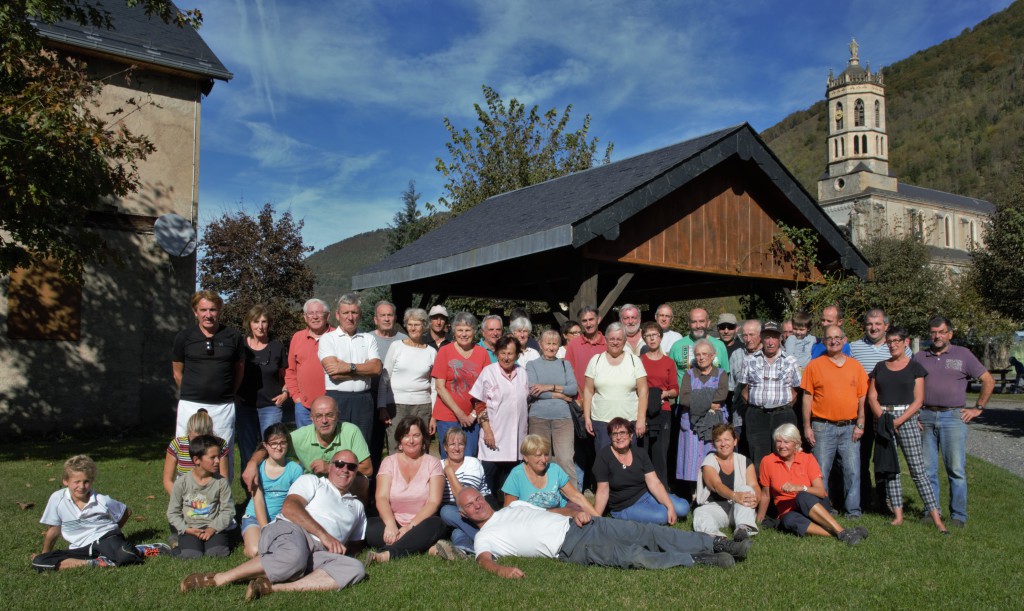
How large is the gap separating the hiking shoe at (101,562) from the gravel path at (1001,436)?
408 inches

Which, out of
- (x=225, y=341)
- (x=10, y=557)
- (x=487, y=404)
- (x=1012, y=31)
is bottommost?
(x=10, y=557)

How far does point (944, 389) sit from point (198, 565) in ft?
19.6

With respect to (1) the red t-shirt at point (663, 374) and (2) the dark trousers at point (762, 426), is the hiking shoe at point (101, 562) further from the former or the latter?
(2) the dark trousers at point (762, 426)

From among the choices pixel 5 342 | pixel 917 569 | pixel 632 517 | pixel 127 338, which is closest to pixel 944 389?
pixel 917 569

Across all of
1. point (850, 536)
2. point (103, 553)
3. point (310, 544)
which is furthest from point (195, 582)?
point (850, 536)

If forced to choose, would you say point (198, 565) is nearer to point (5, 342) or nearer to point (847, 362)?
point (847, 362)

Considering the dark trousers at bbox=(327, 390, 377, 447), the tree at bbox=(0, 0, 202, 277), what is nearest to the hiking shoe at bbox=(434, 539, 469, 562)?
the dark trousers at bbox=(327, 390, 377, 447)

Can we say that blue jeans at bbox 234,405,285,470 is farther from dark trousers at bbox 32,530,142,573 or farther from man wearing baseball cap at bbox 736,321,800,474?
man wearing baseball cap at bbox 736,321,800,474

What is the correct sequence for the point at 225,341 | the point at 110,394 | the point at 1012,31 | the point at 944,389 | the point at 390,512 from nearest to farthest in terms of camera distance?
1. the point at 390,512
2. the point at 225,341
3. the point at 944,389
4. the point at 110,394
5. the point at 1012,31

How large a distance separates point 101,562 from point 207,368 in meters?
1.57

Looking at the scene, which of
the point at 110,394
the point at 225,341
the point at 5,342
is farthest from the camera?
the point at 110,394

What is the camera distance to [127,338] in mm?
12875

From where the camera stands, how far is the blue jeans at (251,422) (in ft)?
21.5

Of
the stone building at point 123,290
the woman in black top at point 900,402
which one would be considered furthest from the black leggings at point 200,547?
the stone building at point 123,290
